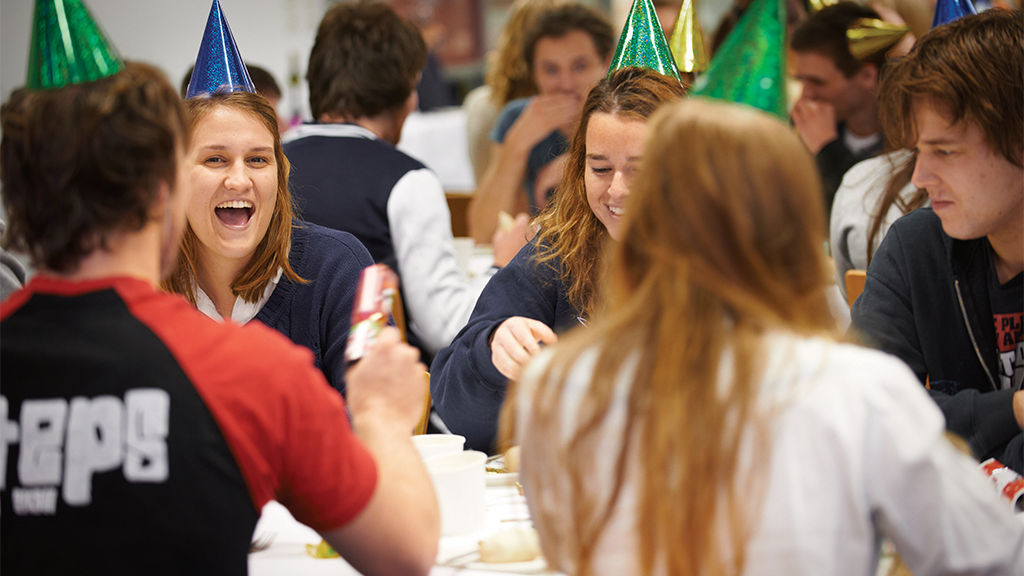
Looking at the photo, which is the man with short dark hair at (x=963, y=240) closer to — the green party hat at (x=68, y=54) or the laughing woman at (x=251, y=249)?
the laughing woman at (x=251, y=249)

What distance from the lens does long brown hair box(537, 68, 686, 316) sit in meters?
1.55

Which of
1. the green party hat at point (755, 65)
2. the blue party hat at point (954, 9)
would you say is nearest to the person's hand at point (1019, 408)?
the green party hat at point (755, 65)

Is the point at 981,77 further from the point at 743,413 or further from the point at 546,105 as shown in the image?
the point at 546,105

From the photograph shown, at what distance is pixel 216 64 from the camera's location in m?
1.74

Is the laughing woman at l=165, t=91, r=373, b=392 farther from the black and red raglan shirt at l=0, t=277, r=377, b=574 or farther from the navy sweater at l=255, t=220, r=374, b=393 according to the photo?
the black and red raglan shirt at l=0, t=277, r=377, b=574

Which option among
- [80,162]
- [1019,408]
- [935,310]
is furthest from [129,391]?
[935,310]

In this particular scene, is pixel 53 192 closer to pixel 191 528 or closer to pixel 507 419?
pixel 191 528

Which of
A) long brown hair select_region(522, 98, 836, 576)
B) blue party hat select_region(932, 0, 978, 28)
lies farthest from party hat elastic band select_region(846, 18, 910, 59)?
long brown hair select_region(522, 98, 836, 576)

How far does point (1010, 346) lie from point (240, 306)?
4.63 ft

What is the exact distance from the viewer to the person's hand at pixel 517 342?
4.68 feet

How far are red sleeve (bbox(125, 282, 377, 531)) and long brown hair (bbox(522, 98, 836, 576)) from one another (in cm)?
22

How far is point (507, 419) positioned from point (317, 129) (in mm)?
1793

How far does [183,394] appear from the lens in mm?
780

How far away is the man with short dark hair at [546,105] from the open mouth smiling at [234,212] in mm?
1721
